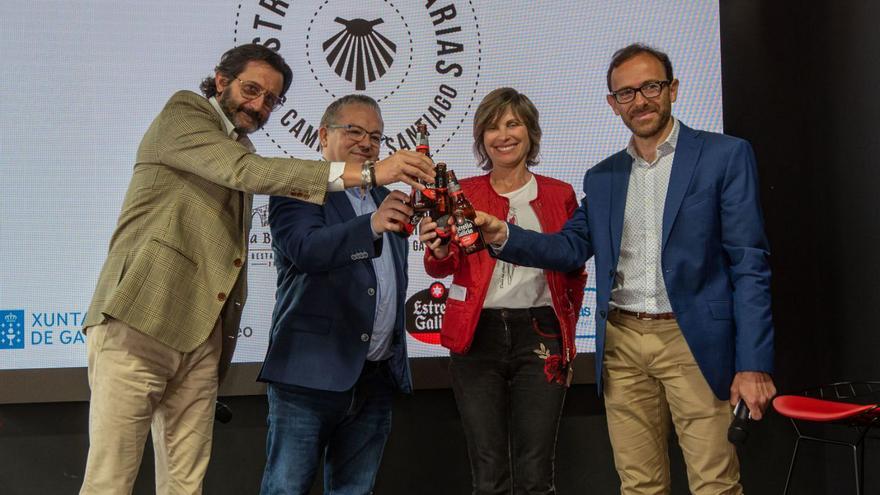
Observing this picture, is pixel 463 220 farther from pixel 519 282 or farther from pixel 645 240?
pixel 645 240

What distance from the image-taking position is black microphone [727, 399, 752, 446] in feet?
6.86

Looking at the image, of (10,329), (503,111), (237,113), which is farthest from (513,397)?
(10,329)

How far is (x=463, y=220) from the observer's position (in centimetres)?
227

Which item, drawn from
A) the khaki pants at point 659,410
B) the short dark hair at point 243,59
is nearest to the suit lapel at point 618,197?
the khaki pants at point 659,410

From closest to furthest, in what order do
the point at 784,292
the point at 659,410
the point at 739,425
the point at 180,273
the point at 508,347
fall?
the point at 739,425 < the point at 180,273 < the point at 659,410 < the point at 508,347 < the point at 784,292

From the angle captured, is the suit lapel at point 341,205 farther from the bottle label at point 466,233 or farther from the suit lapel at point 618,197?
the suit lapel at point 618,197

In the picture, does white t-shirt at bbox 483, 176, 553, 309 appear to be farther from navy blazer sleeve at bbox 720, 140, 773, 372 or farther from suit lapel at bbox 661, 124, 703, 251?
navy blazer sleeve at bbox 720, 140, 773, 372

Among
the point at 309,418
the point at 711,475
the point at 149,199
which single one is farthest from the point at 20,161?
the point at 711,475

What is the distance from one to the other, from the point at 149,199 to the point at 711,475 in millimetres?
1865

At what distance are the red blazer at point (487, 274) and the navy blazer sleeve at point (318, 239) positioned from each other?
11.8 inches

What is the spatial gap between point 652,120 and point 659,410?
91cm

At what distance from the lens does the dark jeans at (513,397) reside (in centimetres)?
249

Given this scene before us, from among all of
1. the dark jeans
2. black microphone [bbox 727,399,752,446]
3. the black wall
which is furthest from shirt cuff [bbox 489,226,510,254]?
the black wall

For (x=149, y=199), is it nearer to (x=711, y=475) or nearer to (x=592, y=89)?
(x=711, y=475)
